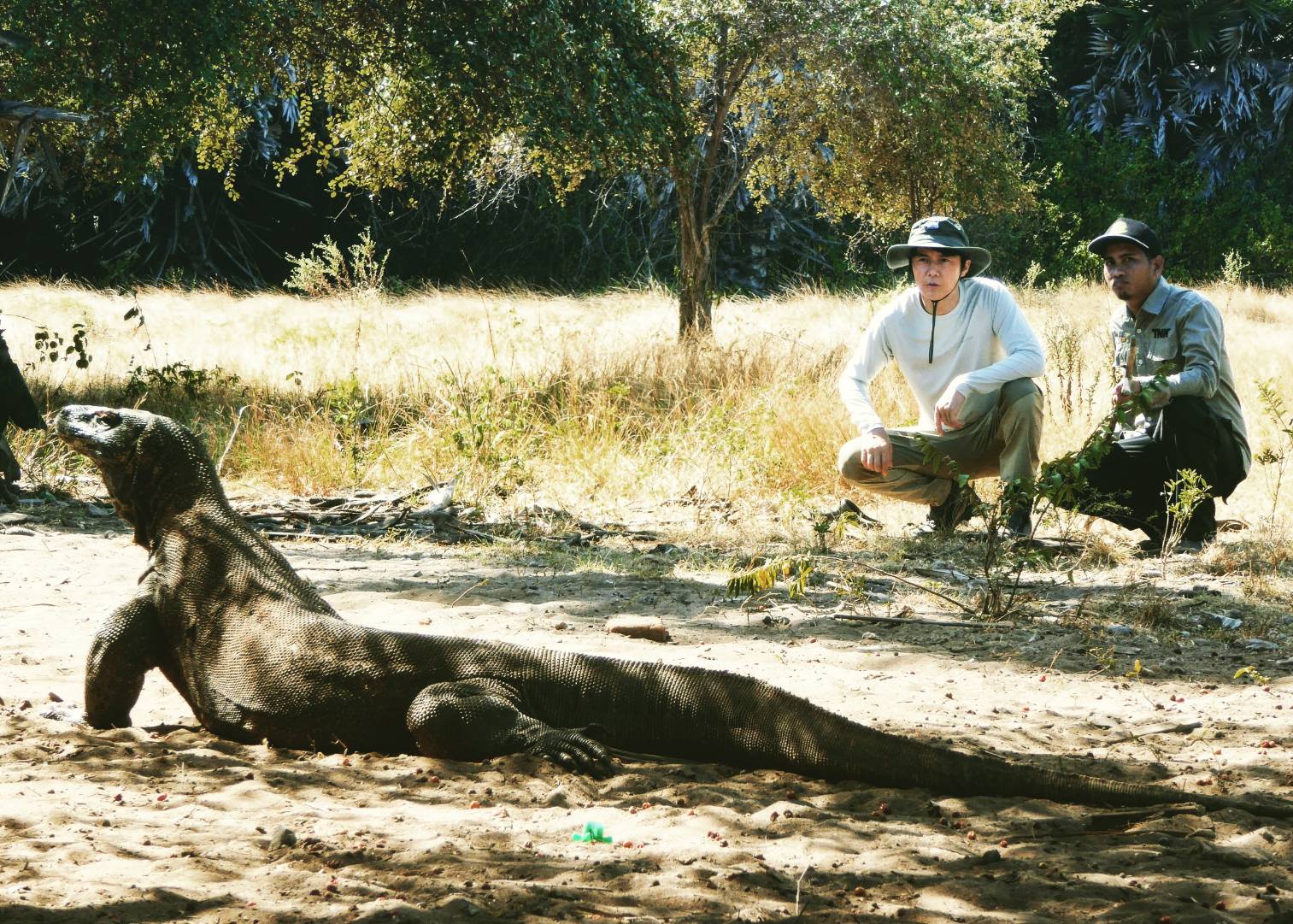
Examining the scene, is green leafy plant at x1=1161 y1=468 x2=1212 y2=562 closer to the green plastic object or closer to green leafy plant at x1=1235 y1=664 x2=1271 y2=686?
green leafy plant at x1=1235 y1=664 x2=1271 y2=686

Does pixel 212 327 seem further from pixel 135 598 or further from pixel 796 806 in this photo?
pixel 796 806

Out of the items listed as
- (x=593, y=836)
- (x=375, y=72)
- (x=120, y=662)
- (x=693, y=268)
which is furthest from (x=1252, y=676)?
(x=375, y=72)

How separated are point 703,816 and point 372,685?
106cm

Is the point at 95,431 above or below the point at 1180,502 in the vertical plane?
above

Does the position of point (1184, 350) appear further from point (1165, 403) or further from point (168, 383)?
point (168, 383)

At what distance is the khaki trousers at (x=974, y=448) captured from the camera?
6445 millimetres

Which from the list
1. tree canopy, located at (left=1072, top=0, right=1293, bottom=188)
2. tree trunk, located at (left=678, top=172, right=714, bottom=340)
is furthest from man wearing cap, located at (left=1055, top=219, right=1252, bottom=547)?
tree canopy, located at (left=1072, top=0, right=1293, bottom=188)

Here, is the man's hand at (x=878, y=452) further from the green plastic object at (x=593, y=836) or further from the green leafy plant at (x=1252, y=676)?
the green plastic object at (x=593, y=836)

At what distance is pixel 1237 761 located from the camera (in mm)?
3316

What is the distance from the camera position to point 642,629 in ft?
15.5

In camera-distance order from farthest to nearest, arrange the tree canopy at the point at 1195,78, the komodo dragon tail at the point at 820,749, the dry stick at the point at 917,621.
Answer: the tree canopy at the point at 1195,78 → the dry stick at the point at 917,621 → the komodo dragon tail at the point at 820,749

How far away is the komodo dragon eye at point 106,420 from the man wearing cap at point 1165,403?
434 centimetres

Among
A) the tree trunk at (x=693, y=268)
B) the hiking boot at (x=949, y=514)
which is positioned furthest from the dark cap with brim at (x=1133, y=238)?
the tree trunk at (x=693, y=268)

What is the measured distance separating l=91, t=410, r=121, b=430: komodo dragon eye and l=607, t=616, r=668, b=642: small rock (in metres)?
1.83
